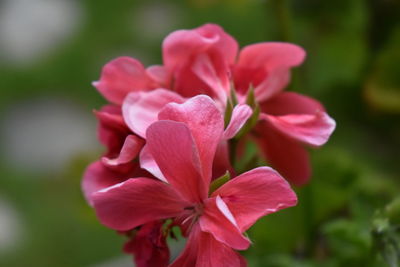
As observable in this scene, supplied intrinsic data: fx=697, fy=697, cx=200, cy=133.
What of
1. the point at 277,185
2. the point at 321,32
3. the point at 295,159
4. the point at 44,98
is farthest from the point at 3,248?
the point at 277,185

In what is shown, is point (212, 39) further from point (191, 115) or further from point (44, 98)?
point (44, 98)

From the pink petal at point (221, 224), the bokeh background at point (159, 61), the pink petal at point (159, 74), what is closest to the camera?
the pink petal at point (221, 224)

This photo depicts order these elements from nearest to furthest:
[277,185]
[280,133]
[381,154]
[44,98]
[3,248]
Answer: [277,185]
[280,133]
[381,154]
[3,248]
[44,98]

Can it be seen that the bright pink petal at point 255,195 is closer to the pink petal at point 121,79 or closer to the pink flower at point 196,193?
the pink flower at point 196,193

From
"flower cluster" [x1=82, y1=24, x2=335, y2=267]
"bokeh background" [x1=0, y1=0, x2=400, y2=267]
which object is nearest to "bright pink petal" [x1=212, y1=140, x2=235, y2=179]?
"flower cluster" [x1=82, y1=24, x2=335, y2=267]

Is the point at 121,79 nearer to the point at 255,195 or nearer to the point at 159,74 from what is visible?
the point at 159,74

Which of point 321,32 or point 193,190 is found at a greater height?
point 193,190

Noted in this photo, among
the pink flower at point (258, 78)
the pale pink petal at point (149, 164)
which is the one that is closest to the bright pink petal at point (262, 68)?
the pink flower at point (258, 78)
